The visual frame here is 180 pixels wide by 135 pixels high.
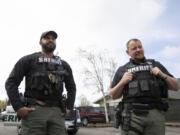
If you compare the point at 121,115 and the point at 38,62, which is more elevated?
the point at 38,62

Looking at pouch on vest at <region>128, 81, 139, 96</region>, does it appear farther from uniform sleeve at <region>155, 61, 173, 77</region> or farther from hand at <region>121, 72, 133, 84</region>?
uniform sleeve at <region>155, 61, 173, 77</region>

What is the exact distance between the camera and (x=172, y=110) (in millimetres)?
20516

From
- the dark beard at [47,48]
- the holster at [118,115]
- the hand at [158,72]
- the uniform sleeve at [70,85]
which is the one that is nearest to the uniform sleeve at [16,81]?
the dark beard at [47,48]

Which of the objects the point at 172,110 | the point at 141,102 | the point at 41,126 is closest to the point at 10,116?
the point at 41,126

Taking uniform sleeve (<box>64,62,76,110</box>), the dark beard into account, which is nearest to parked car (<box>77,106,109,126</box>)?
uniform sleeve (<box>64,62,76,110</box>)

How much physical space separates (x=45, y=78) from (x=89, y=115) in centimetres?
1618

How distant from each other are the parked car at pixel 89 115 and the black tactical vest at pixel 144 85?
53.1 feet

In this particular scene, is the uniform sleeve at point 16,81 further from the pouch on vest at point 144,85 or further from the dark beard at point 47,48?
the pouch on vest at point 144,85

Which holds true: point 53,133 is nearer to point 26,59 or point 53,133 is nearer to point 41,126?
point 41,126

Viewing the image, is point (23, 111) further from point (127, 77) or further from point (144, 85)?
point (144, 85)

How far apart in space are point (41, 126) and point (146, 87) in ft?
4.68

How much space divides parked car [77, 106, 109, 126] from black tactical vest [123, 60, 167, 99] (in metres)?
16.2

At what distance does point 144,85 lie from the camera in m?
2.62

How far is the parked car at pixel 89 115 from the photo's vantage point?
1844 cm
